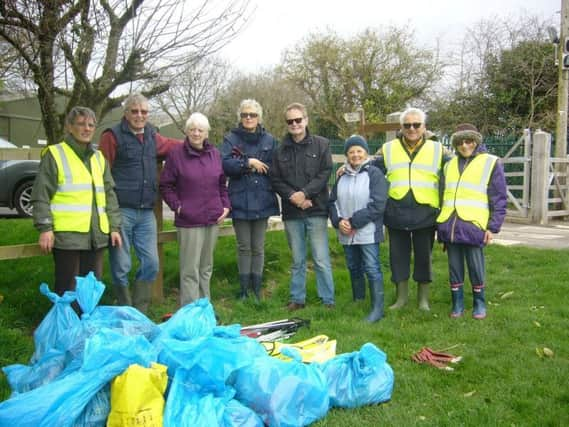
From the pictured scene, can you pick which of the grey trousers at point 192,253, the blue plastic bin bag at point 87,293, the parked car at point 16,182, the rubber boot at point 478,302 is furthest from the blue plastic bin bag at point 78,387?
the parked car at point 16,182

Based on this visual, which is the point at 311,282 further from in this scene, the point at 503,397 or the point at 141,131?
the point at 503,397

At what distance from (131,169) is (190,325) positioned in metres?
1.84

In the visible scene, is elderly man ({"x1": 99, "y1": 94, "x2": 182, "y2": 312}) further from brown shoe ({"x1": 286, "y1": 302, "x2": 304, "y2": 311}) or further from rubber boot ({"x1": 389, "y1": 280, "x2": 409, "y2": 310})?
rubber boot ({"x1": 389, "y1": 280, "x2": 409, "y2": 310})

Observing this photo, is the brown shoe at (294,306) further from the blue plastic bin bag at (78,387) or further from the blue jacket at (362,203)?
the blue plastic bin bag at (78,387)

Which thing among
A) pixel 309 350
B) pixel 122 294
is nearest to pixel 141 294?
pixel 122 294

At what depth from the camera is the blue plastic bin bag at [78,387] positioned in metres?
2.51

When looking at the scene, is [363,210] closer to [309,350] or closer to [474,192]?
[474,192]

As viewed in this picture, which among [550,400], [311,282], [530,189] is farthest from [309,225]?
[530,189]

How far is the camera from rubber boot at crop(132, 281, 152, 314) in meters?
4.91

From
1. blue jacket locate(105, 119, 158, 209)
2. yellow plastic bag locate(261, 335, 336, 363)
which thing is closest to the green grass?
yellow plastic bag locate(261, 335, 336, 363)

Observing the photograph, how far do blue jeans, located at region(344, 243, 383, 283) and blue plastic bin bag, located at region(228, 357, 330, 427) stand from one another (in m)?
2.10

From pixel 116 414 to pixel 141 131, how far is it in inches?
105

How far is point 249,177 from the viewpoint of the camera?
17.2 feet

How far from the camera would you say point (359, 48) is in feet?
86.7
